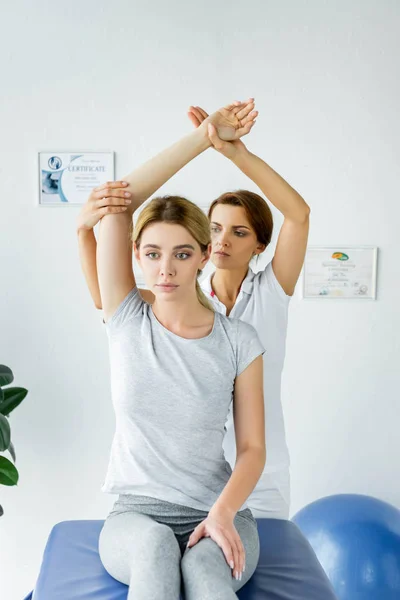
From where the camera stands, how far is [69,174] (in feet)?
9.25

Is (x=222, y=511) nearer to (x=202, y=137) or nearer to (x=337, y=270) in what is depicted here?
(x=202, y=137)

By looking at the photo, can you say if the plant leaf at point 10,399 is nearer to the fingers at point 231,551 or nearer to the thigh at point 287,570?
the thigh at point 287,570

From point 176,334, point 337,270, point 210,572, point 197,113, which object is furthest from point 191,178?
point 210,572

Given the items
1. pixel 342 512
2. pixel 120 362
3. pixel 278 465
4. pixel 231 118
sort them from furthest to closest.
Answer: pixel 342 512, pixel 278 465, pixel 231 118, pixel 120 362

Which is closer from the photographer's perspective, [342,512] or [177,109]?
[342,512]

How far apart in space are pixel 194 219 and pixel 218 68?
1.54 m

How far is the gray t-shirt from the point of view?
4.54 ft

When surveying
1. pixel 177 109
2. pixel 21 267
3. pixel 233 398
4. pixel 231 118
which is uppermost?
pixel 177 109

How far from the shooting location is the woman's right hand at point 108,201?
58.2 inches

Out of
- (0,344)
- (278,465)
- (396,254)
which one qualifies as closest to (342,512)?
(278,465)

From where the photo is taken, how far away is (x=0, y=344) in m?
2.85

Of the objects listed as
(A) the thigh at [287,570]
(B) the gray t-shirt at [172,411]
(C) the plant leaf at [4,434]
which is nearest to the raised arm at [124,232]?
(B) the gray t-shirt at [172,411]

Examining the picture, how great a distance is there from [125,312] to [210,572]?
1.84ft

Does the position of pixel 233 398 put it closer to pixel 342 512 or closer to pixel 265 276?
pixel 265 276
